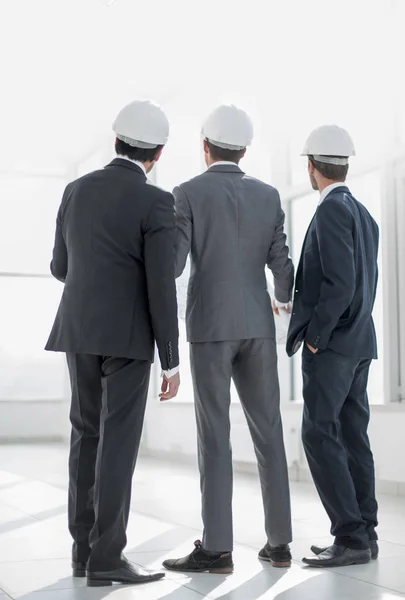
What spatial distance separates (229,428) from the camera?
3.00m

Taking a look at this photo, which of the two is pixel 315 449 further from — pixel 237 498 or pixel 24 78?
pixel 24 78

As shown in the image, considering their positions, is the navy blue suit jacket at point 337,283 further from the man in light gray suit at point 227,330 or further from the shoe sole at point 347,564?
the shoe sole at point 347,564

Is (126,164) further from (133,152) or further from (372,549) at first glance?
(372,549)

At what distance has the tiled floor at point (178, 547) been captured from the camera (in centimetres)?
259

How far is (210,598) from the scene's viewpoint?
8.25 feet

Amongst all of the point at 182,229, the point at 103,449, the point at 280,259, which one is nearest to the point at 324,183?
the point at 280,259

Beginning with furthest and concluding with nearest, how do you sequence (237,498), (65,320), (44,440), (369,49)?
1. (44,440)
2. (369,49)
3. (237,498)
4. (65,320)

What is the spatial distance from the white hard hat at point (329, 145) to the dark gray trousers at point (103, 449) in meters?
1.05

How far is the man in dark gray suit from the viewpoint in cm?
268

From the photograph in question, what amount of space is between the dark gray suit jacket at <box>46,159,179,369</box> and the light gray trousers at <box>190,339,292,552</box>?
0.24 metres

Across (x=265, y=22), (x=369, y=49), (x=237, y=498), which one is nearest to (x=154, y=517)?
(x=237, y=498)

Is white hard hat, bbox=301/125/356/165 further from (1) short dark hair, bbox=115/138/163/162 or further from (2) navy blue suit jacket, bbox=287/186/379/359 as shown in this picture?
(1) short dark hair, bbox=115/138/163/162

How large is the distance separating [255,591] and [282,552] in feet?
1.33

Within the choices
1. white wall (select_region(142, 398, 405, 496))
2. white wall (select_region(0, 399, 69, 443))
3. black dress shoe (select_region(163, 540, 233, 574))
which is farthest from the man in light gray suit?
white wall (select_region(0, 399, 69, 443))
